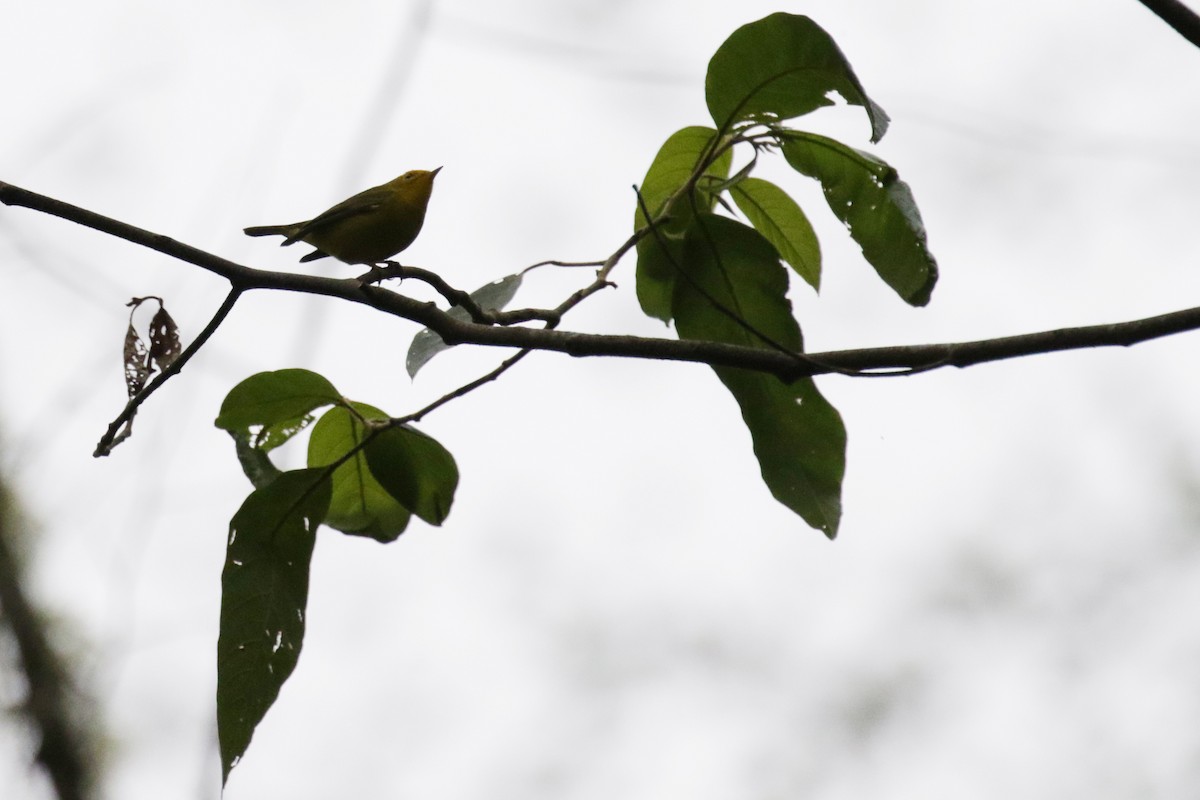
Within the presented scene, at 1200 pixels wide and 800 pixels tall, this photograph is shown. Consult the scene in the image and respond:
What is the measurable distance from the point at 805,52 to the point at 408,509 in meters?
0.86

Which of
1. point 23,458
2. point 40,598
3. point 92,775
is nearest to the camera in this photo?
point 23,458

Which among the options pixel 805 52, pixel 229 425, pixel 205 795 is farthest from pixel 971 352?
pixel 205 795

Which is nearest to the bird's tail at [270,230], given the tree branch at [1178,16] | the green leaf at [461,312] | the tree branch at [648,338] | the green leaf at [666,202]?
the green leaf at [461,312]

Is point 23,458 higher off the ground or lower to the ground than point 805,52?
lower

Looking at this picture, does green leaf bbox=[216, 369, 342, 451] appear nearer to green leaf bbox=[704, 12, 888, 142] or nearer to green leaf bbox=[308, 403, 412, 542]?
green leaf bbox=[308, 403, 412, 542]

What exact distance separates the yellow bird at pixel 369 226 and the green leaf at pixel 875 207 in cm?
92

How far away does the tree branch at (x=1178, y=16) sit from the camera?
1.19m

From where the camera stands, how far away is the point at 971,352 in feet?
4.30

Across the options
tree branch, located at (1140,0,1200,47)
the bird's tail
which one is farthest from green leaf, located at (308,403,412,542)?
tree branch, located at (1140,0,1200,47)

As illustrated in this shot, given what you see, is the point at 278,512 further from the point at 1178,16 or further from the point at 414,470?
the point at 1178,16

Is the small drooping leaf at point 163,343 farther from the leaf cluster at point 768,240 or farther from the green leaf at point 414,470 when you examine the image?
the leaf cluster at point 768,240

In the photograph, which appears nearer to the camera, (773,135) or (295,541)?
(295,541)

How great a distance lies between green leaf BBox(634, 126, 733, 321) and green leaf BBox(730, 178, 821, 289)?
0.21 feet

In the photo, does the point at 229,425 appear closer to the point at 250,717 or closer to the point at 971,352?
the point at 250,717
